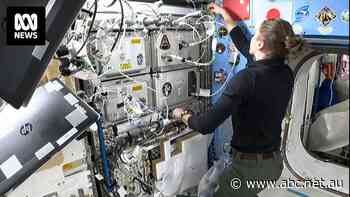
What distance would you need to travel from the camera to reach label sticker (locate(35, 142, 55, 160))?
1408 mm

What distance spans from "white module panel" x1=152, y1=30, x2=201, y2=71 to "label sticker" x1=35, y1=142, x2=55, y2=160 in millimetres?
1150

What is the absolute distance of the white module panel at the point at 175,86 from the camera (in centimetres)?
237

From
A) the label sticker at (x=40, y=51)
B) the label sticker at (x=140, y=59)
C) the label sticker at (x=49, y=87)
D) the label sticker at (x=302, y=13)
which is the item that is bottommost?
the label sticker at (x=49, y=87)

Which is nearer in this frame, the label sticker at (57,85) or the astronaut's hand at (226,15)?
the label sticker at (57,85)

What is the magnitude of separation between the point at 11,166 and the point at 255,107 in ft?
4.70

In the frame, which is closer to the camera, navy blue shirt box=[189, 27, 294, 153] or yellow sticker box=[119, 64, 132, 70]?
navy blue shirt box=[189, 27, 294, 153]

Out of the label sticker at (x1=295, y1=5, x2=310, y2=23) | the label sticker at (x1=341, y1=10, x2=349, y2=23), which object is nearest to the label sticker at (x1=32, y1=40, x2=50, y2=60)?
the label sticker at (x1=341, y1=10, x2=349, y2=23)

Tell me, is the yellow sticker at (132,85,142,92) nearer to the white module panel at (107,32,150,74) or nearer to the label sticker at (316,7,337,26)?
the white module panel at (107,32,150,74)

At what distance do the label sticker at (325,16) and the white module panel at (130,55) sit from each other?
1.33m

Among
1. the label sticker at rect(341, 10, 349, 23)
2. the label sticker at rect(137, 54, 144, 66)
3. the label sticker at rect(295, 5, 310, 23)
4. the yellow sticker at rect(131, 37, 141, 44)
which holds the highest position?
the label sticker at rect(295, 5, 310, 23)

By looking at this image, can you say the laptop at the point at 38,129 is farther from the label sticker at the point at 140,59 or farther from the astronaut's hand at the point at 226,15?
the astronaut's hand at the point at 226,15

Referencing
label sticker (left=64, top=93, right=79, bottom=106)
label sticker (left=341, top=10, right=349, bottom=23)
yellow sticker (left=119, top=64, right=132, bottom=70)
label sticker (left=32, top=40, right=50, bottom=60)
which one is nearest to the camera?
label sticker (left=32, top=40, right=50, bottom=60)

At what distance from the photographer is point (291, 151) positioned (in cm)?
235

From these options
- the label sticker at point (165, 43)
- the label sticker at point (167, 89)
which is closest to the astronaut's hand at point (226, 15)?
the label sticker at point (165, 43)
